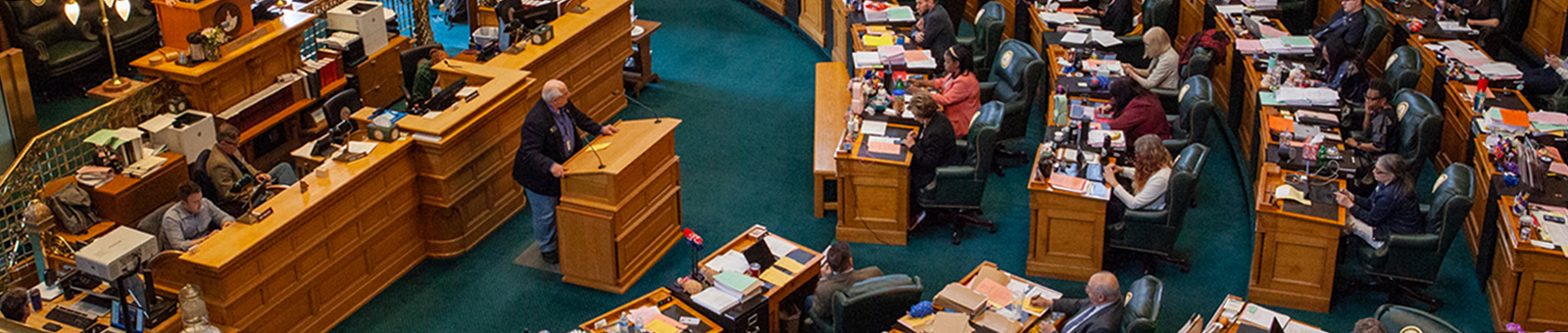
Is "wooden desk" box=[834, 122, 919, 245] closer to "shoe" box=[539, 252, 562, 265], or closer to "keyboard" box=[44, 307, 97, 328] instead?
"shoe" box=[539, 252, 562, 265]

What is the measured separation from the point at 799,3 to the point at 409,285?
693 cm

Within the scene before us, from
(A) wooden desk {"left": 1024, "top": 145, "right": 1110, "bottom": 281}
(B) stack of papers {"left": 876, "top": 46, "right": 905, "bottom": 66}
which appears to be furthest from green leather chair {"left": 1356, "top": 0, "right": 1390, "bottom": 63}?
(B) stack of papers {"left": 876, "top": 46, "right": 905, "bottom": 66}

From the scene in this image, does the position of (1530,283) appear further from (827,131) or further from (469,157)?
(469,157)

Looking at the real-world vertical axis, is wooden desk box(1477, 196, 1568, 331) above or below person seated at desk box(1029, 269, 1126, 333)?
below

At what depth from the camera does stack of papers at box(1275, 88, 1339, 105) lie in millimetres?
9812

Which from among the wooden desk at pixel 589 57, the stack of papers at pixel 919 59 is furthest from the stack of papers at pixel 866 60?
the wooden desk at pixel 589 57

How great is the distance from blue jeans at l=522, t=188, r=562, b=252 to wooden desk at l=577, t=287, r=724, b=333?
4.71ft

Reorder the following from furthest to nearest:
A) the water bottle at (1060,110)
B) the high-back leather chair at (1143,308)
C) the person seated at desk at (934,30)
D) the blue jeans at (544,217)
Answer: the person seated at desk at (934,30) < the water bottle at (1060,110) < the blue jeans at (544,217) < the high-back leather chair at (1143,308)

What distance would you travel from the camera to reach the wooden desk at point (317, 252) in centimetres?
760

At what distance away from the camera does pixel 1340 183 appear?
8461 mm

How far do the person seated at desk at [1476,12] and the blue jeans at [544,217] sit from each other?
7921 millimetres

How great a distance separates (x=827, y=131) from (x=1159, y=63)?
9.05ft

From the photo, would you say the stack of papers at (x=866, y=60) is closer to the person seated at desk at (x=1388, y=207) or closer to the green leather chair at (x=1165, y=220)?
the green leather chair at (x=1165, y=220)

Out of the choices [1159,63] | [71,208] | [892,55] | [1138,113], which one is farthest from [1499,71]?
[71,208]
